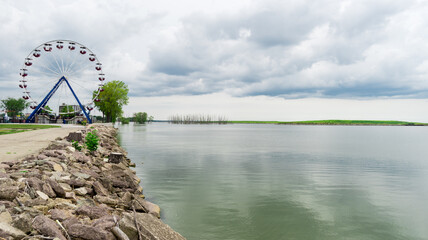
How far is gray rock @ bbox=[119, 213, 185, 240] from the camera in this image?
6.18m

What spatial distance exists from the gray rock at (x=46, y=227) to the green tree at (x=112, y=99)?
90.7 meters

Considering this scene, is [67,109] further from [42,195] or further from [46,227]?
[46,227]

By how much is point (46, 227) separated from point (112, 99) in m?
91.7

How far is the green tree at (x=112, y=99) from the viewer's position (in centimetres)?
9212

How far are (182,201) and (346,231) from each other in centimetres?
617

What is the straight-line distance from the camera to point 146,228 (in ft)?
21.0

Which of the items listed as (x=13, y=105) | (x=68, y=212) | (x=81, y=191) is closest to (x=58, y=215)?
(x=68, y=212)

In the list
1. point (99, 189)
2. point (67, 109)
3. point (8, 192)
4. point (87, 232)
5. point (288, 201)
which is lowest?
point (288, 201)

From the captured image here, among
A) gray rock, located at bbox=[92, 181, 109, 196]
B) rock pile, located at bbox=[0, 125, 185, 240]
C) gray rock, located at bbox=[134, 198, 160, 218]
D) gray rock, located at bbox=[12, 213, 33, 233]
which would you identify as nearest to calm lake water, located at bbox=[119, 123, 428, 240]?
gray rock, located at bbox=[134, 198, 160, 218]

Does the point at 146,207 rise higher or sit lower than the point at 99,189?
lower

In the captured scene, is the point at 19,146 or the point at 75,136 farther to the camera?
the point at 75,136

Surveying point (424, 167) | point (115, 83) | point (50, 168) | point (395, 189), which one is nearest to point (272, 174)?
point (395, 189)

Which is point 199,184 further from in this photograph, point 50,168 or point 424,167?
point 424,167

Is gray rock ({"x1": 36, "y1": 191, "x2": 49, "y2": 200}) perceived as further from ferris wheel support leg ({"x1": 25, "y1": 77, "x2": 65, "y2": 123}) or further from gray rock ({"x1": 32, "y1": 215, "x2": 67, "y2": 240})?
ferris wheel support leg ({"x1": 25, "y1": 77, "x2": 65, "y2": 123})
